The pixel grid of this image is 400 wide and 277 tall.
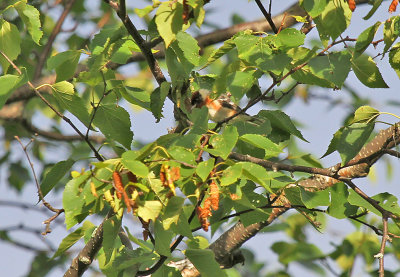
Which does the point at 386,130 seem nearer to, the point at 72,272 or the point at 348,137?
the point at 348,137

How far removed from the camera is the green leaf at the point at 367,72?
8.43 ft

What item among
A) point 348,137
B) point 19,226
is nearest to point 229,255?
point 348,137

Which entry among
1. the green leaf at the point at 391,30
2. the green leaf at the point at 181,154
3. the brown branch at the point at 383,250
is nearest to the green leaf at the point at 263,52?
the green leaf at the point at 391,30

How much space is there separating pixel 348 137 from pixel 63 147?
4.43m

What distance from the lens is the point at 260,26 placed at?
5348 mm

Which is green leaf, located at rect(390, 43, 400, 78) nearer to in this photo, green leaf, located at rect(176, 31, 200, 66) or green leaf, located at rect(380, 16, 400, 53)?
green leaf, located at rect(380, 16, 400, 53)

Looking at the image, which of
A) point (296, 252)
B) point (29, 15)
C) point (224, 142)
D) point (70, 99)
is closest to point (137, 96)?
point (70, 99)

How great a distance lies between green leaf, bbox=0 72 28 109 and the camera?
2547mm

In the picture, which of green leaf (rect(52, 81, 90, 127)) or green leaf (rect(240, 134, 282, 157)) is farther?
green leaf (rect(52, 81, 90, 127))

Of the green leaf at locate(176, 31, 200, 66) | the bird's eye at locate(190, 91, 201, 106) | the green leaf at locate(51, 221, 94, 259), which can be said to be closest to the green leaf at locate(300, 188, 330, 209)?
the green leaf at locate(176, 31, 200, 66)

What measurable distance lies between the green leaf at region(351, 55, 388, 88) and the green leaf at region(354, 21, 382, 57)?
0.15 ft

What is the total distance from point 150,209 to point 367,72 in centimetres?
106

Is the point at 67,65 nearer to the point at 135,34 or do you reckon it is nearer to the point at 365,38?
the point at 135,34

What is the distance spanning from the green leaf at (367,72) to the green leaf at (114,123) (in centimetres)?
101
